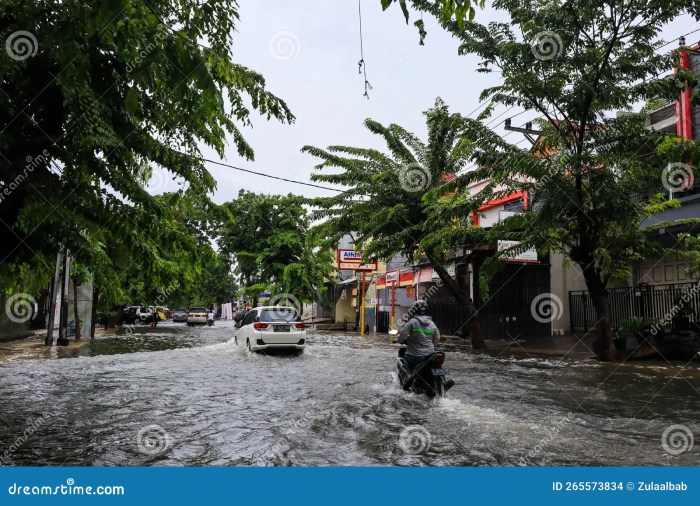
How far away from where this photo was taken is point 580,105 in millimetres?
13250

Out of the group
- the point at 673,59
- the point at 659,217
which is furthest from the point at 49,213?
the point at 659,217

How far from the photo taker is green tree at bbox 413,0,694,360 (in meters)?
12.5

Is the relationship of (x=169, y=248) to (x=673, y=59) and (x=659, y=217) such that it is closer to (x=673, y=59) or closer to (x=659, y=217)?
(x=673, y=59)

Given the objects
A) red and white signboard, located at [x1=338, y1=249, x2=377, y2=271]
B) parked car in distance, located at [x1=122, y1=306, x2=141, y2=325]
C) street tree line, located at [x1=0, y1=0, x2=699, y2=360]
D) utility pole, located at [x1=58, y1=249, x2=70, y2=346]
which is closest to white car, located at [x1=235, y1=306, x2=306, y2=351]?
street tree line, located at [x1=0, y1=0, x2=699, y2=360]

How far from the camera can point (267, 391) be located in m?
9.77

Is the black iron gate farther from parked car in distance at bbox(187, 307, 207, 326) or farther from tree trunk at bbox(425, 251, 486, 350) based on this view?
parked car in distance at bbox(187, 307, 207, 326)

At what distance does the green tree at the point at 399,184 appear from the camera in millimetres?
19469

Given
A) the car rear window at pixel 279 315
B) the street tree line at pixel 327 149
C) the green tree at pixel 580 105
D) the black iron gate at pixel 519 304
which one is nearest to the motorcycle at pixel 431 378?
the street tree line at pixel 327 149

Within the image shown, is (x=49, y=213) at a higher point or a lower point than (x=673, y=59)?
lower

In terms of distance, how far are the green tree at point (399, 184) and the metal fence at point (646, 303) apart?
16.0ft

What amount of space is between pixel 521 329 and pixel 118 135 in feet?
66.5

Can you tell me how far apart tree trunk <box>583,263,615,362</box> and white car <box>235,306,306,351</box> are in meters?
8.44

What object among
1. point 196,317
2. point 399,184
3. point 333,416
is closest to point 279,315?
point 399,184

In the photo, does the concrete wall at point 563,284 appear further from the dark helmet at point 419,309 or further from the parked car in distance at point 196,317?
the parked car in distance at point 196,317
